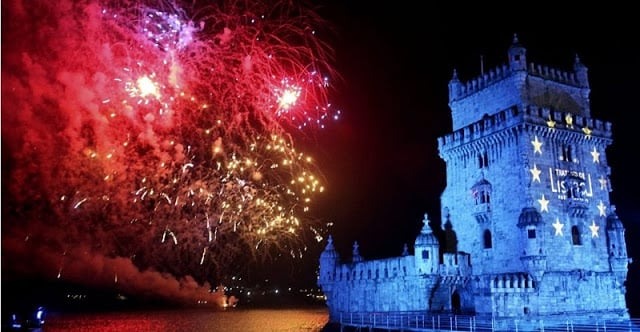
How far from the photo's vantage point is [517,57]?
49281 mm

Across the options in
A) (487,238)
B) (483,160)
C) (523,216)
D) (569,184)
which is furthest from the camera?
(483,160)

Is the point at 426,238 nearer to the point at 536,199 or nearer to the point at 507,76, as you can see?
the point at 536,199

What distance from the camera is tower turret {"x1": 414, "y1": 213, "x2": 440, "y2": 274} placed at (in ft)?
160

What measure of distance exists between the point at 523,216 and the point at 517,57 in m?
14.2

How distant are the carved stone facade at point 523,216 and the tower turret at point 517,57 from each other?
9 centimetres

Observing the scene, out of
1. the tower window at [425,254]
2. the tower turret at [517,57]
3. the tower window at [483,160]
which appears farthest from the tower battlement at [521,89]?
the tower window at [425,254]

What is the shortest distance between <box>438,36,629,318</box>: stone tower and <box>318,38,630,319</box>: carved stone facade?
0.09 m

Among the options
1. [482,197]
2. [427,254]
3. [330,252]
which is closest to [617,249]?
[482,197]

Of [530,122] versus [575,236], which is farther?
[575,236]

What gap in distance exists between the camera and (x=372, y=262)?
2192 inches

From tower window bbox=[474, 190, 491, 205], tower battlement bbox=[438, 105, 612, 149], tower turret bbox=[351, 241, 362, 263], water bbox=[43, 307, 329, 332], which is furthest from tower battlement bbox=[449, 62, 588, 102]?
water bbox=[43, 307, 329, 332]

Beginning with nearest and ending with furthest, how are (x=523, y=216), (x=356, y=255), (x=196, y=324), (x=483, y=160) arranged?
(x=523, y=216), (x=483, y=160), (x=356, y=255), (x=196, y=324)

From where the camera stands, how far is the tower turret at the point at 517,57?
161 feet

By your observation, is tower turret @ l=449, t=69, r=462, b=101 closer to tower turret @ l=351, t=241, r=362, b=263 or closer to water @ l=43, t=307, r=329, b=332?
tower turret @ l=351, t=241, r=362, b=263
